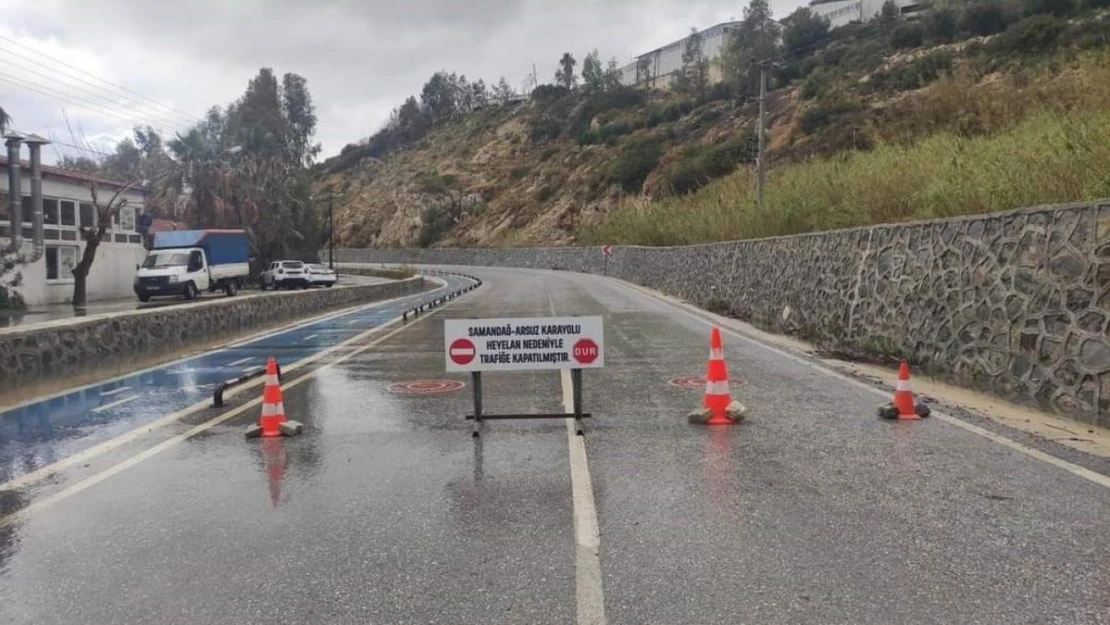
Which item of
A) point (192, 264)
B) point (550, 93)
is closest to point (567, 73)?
point (550, 93)

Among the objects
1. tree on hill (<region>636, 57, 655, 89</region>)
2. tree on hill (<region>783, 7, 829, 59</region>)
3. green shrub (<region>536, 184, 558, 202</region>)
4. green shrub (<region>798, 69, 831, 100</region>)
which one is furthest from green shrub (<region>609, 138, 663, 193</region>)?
tree on hill (<region>636, 57, 655, 89</region>)

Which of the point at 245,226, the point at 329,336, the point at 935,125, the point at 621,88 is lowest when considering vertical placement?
the point at 329,336

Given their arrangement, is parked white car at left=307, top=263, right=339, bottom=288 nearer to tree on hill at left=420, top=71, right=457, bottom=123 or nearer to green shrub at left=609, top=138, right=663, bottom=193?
green shrub at left=609, top=138, right=663, bottom=193

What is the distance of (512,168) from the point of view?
108438 millimetres

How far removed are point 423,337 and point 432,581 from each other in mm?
13745

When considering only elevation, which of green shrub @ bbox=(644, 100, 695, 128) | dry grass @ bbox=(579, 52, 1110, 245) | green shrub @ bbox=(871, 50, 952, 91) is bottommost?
dry grass @ bbox=(579, 52, 1110, 245)

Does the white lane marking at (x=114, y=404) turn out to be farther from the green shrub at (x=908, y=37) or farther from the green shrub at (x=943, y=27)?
the green shrub at (x=908, y=37)

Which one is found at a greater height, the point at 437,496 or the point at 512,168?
the point at 512,168

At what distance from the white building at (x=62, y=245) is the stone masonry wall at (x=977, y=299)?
1005 inches

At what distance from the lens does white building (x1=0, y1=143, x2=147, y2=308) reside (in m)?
29.8

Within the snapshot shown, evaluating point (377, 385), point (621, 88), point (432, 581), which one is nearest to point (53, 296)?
point (377, 385)

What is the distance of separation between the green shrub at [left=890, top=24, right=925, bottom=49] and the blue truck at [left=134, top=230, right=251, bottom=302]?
62071 mm

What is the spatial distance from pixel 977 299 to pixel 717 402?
13.5ft

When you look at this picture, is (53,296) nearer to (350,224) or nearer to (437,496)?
(437,496)
